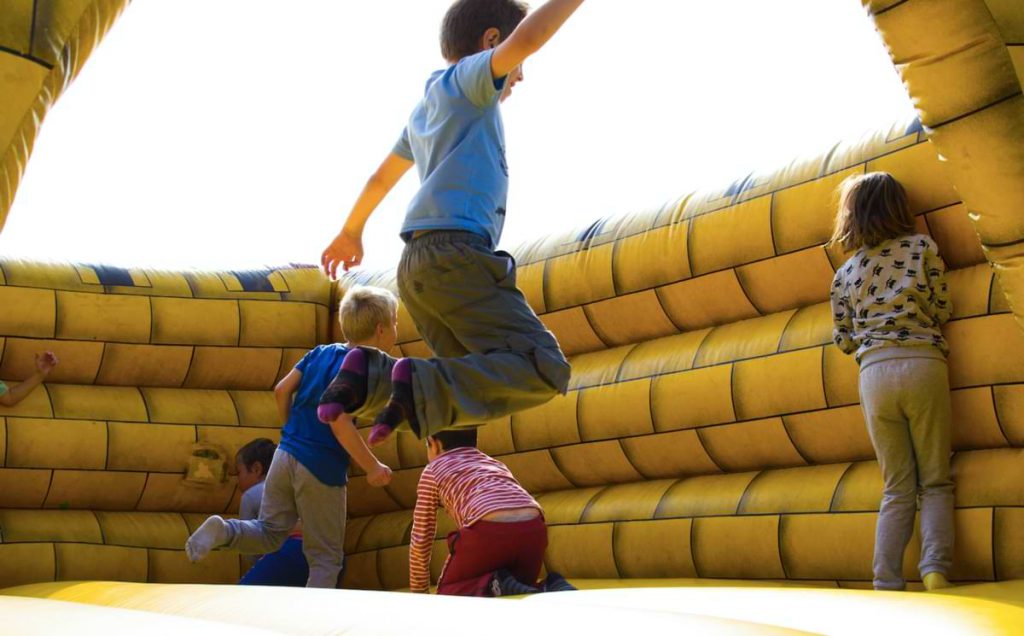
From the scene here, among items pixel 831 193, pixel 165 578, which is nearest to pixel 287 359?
pixel 165 578

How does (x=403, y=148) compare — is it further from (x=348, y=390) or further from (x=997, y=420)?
(x=997, y=420)

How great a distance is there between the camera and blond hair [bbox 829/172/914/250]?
1991mm

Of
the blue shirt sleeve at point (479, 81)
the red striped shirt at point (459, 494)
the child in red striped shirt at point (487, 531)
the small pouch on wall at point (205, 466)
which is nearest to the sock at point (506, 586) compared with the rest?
the child in red striped shirt at point (487, 531)

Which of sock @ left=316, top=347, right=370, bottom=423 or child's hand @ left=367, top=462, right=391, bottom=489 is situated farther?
child's hand @ left=367, top=462, right=391, bottom=489

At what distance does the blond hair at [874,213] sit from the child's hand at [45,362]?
1977 mm

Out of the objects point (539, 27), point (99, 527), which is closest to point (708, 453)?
point (539, 27)

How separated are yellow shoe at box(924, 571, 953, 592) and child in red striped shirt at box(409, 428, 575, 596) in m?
0.58

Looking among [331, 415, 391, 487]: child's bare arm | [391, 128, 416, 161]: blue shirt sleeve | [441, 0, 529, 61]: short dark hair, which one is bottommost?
[331, 415, 391, 487]: child's bare arm

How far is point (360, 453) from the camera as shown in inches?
86.7

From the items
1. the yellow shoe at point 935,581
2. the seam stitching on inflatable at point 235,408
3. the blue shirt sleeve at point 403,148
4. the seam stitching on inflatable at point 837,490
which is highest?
the blue shirt sleeve at point 403,148

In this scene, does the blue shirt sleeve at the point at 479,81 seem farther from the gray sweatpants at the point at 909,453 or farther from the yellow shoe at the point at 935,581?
the yellow shoe at the point at 935,581

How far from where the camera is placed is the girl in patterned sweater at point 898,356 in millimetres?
1839

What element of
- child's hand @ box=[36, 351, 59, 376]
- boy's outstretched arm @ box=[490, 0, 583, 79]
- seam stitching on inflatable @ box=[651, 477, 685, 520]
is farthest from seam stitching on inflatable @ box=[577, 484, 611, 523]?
child's hand @ box=[36, 351, 59, 376]

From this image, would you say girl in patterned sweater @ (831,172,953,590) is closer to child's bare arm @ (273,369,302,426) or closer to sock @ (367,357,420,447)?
sock @ (367,357,420,447)
